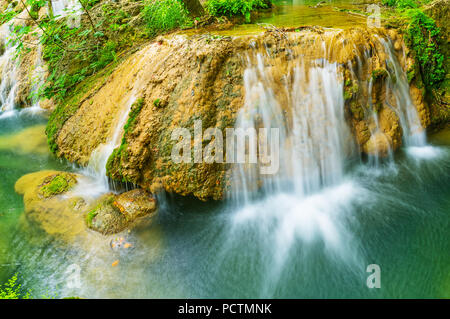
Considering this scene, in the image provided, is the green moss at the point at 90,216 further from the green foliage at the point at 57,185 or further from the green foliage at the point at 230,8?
the green foliage at the point at 230,8

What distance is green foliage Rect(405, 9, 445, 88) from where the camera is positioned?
5.84 m

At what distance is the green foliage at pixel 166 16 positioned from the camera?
6.47 m

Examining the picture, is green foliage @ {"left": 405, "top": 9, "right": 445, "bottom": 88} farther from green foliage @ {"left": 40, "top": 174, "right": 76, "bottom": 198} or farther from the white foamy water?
green foliage @ {"left": 40, "top": 174, "right": 76, "bottom": 198}

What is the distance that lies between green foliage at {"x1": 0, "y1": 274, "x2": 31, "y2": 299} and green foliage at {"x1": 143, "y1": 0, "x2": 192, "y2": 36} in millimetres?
5647

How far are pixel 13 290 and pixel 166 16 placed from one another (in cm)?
587

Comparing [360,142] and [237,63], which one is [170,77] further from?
[360,142]

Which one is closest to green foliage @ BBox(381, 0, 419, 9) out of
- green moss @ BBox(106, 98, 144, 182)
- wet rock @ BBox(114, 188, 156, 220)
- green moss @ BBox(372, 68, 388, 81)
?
green moss @ BBox(372, 68, 388, 81)

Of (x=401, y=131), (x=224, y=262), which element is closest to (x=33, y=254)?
(x=224, y=262)

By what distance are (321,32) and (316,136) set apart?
1.87 meters

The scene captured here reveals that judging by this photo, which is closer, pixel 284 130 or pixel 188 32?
pixel 284 130

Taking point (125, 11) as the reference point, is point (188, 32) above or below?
below

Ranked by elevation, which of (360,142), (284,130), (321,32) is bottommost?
(360,142)
